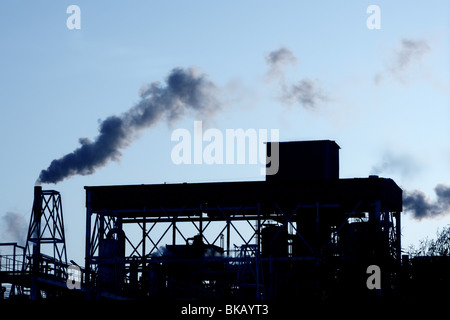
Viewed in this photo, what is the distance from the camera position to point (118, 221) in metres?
76.1

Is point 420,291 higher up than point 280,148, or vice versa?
point 280,148

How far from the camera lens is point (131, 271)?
72.6m

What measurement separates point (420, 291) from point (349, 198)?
13.8m
